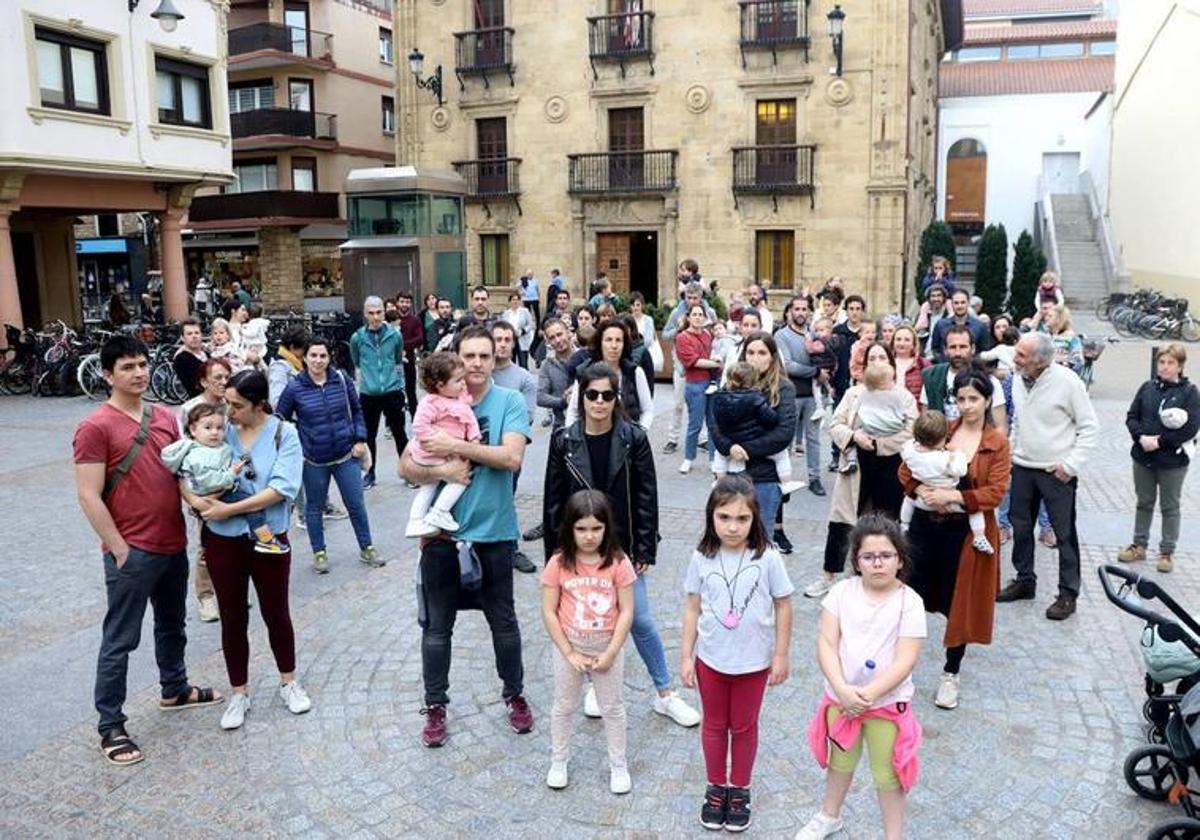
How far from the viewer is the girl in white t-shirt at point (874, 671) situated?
3.68m

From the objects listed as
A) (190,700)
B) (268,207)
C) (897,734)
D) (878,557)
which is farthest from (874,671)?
(268,207)

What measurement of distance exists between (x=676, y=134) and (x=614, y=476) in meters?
23.6

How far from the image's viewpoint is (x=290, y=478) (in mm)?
5023

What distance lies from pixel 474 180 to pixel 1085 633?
995 inches

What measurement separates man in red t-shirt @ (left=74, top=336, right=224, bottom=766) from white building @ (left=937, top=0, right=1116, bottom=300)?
3647cm

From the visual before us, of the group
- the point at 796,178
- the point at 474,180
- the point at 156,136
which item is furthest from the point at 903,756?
the point at 474,180

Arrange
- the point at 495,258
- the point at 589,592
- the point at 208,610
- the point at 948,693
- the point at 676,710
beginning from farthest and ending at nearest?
the point at 495,258 → the point at 208,610 → the point at 948,693 → the point at 676,710 → the point at 589,592

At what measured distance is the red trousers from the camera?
4.01 metres

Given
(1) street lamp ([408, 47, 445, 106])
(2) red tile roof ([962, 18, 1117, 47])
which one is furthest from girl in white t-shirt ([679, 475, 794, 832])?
(2) red tile roof ([962, 18, 1117, 47])

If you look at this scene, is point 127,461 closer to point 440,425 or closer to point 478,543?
point 440,425

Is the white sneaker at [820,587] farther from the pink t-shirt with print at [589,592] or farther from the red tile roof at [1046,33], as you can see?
the red tile roof at [1046,33]

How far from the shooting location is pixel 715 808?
4.05 m

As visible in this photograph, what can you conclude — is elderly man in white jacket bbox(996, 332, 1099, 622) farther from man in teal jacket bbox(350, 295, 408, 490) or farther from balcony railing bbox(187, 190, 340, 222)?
balcony railing bbox(187, 190, 340, 222)

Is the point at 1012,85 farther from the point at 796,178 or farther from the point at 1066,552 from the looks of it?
the point at 1066,552
